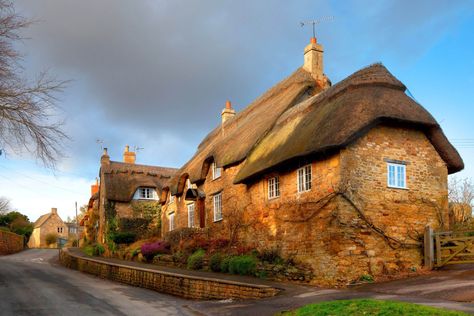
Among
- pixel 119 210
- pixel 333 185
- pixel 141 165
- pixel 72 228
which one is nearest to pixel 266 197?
pixel 333 185

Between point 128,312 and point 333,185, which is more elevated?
point 333,185

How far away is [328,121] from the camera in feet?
54.9

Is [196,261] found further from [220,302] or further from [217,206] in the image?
[220,302]

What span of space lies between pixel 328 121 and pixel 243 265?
6.30m

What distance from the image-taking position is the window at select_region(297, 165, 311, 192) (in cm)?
1745

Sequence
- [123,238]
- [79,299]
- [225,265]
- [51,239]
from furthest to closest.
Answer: [51,239] < [123,238] < [225,265] < [79,299]

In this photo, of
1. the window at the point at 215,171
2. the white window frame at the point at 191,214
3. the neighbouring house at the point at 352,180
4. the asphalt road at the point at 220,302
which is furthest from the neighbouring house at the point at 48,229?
the asphalt road at the point at 220,302

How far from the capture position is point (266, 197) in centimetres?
2003

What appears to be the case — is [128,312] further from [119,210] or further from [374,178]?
[119,210]

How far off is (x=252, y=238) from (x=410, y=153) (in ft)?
24.6

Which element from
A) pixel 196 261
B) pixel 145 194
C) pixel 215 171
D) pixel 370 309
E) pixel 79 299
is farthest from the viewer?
pixel 145 194

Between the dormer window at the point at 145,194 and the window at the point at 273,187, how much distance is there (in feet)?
74.9

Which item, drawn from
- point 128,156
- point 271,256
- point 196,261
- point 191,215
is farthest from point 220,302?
point 128,156

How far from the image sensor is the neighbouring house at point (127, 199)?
1515 inches
